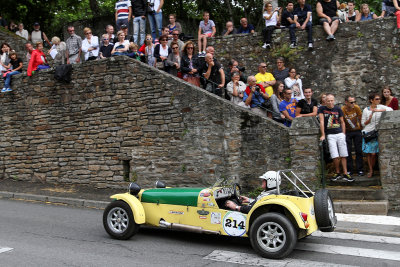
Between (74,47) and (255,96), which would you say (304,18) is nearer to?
(255,96)

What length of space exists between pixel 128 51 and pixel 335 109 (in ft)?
20.2

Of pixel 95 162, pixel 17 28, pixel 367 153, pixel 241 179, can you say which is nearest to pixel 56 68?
pixel 95 162

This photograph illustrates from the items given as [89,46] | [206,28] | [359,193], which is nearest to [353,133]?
[359,193]

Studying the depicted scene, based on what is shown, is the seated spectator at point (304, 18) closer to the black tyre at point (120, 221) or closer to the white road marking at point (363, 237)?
the white road marking at point (363, 237)

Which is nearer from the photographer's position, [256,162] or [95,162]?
[256,162]

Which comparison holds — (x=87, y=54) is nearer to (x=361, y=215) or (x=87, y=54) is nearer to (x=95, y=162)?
(x=95, y=162)

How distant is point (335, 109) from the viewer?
10297mm

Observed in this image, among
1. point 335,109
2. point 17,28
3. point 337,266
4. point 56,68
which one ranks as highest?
point 17,28

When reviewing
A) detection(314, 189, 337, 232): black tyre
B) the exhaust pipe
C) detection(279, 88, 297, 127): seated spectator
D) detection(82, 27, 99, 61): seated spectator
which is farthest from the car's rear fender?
detection(82, 27, 99, 61): seated spectator

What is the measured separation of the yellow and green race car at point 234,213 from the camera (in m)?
6.49

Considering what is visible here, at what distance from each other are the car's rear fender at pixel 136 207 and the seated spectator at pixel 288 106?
5.31 metres

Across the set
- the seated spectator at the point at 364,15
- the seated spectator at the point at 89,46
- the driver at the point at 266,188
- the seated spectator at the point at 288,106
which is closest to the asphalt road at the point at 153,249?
the driver at the point at 266,188

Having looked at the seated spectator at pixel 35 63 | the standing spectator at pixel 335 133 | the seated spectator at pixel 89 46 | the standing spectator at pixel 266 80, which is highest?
the seated spectator at pixel 89 46

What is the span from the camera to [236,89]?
11.6 metres
